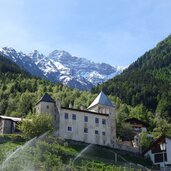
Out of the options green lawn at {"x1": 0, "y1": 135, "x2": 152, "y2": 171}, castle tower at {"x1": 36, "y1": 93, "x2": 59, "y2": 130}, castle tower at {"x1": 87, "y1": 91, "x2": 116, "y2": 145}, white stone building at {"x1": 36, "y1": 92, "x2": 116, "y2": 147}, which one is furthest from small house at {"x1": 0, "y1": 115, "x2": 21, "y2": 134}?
castle tower at {"x1": 87, "y1": 91, "x2": 116, "y2": 145}

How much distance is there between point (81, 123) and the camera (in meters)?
97.3

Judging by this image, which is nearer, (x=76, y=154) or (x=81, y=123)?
(x=76, y=154)

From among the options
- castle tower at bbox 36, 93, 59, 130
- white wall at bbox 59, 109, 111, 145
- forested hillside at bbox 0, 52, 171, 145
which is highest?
forested hillside at bbox 0, 52, 171, 145

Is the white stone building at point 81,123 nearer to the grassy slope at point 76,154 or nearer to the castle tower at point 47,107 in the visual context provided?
the castle tower at point 47,107

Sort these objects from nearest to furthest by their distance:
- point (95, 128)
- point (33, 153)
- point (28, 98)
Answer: point (33, 153), point (95, 128), point (28, 98)

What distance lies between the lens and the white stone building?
95394mm

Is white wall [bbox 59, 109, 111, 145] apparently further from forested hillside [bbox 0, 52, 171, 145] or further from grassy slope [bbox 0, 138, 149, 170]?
forested hillside [bbox 0, 52, 171, 145]

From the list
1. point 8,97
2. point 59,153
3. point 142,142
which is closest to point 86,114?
point 142,142

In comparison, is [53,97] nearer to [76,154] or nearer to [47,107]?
[47,107]

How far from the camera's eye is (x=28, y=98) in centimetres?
15225

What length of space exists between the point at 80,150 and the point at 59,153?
9.22m

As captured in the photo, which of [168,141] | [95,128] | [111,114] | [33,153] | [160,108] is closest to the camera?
[33,153]

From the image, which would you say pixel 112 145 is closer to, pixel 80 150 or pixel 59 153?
pixel 80 150

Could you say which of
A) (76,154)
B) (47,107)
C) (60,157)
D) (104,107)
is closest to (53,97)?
(104,107)
